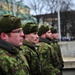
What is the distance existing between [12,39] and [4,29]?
0.18 meters

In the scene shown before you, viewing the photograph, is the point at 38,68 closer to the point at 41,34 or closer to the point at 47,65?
the point at 47,65

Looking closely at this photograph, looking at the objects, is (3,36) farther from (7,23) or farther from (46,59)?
(46,59)

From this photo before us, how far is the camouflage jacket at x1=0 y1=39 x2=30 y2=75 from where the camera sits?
3.77 metres

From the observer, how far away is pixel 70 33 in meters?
63.8

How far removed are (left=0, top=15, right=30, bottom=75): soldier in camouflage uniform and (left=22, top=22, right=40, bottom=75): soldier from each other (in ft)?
3.57

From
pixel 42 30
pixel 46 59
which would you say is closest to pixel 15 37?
pixel 46 59

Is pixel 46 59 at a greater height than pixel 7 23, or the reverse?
pixel 7 23

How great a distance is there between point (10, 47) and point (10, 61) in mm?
191

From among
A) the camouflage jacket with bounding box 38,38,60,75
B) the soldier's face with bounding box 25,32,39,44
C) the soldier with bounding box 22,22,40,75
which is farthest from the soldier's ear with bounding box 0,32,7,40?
the camouflage jacket with bounding box 38,38,60,75

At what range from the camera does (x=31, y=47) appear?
18.4ft

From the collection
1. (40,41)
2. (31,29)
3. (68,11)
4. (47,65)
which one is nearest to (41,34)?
(40,41)

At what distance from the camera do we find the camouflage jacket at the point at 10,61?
377cm

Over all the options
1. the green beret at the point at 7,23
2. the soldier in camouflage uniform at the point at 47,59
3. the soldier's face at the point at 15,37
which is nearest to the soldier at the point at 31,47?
the soldier in camouflage uniform at the point at 47,59

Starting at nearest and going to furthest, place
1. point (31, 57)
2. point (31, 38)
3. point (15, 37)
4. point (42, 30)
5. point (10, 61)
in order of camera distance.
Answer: point (10, 61)
point (15, 37)
point (31, 57)
point (31, 38)
point (42, 30)
